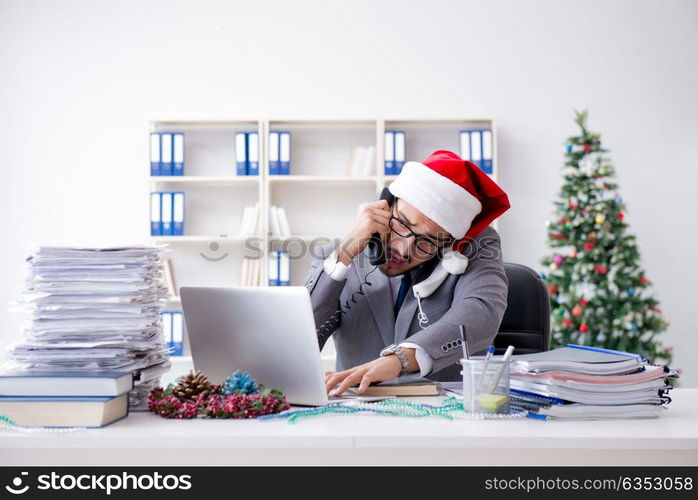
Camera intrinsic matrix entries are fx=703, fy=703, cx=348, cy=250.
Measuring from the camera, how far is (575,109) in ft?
15.0

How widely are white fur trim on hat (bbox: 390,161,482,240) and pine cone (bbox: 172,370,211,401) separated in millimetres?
767

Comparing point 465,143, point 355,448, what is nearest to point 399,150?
point 465,143

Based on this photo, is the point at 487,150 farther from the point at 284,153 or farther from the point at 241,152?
the point at 241,152

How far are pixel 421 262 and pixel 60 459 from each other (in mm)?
1087

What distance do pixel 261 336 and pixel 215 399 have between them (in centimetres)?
16

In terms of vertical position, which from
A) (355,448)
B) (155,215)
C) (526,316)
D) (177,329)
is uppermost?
(155,215)

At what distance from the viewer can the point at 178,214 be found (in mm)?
4363

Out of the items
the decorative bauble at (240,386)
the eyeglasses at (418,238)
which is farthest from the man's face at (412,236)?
the decorative bauble at (240,386)

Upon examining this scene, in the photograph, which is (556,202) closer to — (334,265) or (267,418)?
(334,265)

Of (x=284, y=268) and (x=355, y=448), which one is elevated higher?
(x=284, y=268)

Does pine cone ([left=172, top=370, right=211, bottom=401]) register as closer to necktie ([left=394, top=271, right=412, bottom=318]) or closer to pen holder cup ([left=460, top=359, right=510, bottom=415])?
pen holder cup ([left=460, top=359, right=510, bottom=415])

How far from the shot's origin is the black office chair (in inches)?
79.4

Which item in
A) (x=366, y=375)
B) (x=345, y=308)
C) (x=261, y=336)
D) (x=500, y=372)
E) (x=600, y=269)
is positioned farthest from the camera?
(x=600, y=269)
